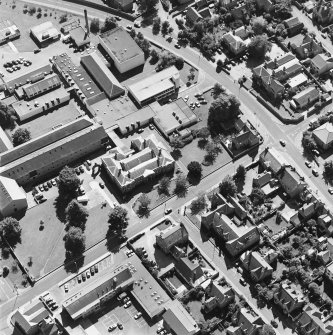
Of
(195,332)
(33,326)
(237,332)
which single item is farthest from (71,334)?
(237,332)

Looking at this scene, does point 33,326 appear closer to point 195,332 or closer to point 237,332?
point 195,332

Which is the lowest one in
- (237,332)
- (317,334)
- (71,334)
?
(317,334)

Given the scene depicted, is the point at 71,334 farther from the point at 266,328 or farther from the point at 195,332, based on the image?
the point at 266,328

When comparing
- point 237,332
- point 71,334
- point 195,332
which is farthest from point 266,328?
point 71,334

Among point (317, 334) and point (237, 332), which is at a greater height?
point (237, 332)

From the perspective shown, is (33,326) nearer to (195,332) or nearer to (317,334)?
(195,332)

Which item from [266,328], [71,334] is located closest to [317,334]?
[266,328]

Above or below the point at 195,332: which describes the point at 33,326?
above

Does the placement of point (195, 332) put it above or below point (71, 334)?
below
